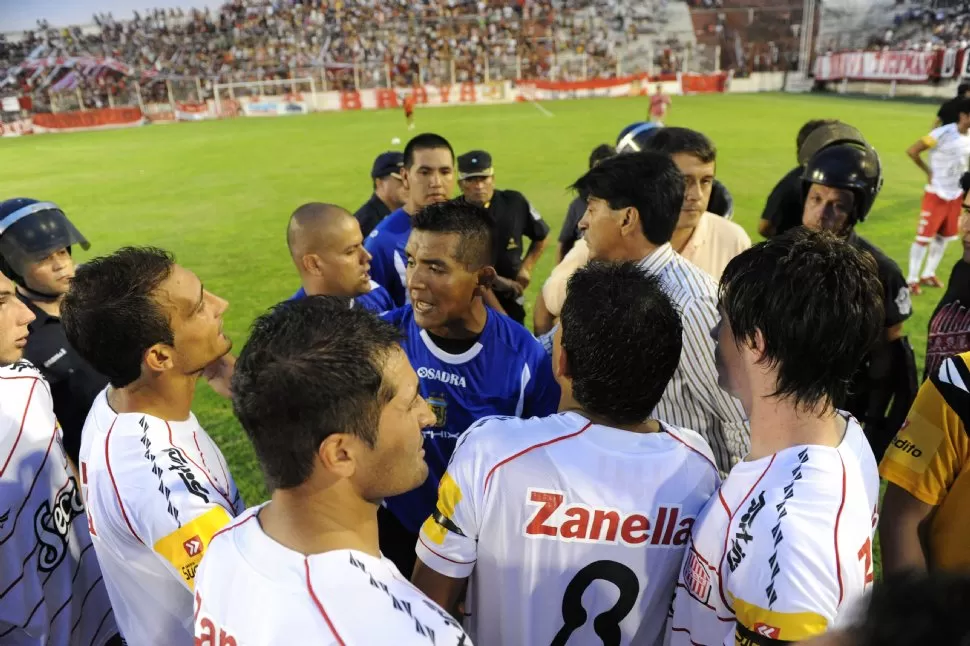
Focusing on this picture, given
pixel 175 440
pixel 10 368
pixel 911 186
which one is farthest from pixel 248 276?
pixel 911 186

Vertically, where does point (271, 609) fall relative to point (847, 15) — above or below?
below

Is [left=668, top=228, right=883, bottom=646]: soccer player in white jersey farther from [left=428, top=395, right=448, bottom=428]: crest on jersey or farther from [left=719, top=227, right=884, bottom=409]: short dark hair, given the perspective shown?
[left=428, top=395, right=448, bottom=428]: crest on jersey

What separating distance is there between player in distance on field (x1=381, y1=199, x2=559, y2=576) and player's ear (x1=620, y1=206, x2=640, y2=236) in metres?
0.62

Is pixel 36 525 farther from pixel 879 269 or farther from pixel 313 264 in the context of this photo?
pixel 879 269

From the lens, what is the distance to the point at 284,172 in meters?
A: 17.1

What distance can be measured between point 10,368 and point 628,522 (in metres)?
2.40

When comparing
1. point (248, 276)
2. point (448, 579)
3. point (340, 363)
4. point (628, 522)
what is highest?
point (340, 363)

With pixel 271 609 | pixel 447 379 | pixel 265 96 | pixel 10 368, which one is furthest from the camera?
pixel 265 96

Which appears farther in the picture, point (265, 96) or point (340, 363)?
point (265, 96)

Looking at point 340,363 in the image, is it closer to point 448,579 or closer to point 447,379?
point 448,579

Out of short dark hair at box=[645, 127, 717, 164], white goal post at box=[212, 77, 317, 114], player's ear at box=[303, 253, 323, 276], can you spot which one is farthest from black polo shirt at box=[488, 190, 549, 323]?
white goal post at box=[212, 77, 317, 114]

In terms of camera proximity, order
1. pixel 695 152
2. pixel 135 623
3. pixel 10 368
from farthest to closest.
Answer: pixel 695 152, pixel 10 368, pixel 135 623

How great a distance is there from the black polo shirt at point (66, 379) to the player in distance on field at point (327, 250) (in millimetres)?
1226

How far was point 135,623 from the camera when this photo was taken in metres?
2.00
